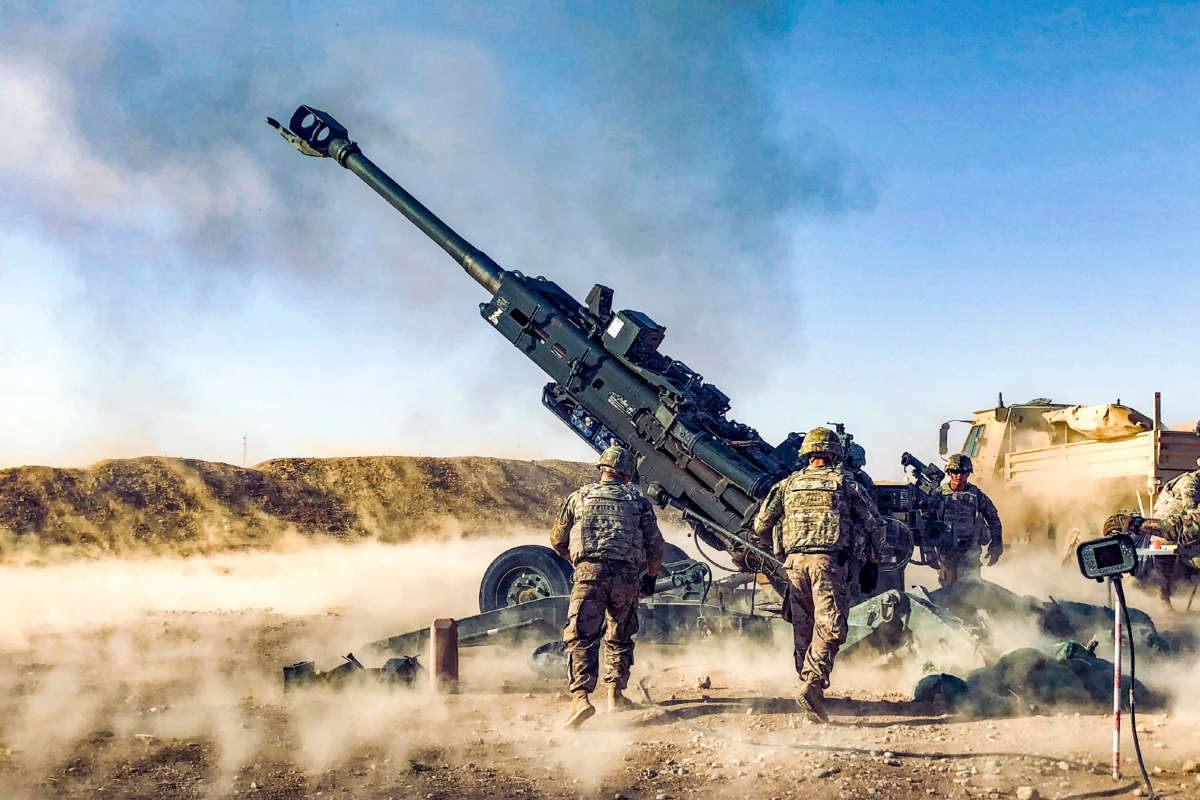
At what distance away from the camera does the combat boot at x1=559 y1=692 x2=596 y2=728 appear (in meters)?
6.04

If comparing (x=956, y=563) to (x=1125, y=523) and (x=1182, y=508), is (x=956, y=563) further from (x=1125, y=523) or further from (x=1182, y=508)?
(x=1125, y=523)

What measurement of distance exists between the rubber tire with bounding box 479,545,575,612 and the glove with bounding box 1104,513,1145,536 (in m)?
4.51

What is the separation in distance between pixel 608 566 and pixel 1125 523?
287 cm

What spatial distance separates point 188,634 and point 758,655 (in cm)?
558

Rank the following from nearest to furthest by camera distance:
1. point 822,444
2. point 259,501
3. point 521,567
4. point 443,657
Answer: point 822,444
point 443,657
point 521,567
point 259,501

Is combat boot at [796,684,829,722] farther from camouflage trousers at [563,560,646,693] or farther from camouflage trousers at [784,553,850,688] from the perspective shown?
camouflage trousers at [563,560,646,693]

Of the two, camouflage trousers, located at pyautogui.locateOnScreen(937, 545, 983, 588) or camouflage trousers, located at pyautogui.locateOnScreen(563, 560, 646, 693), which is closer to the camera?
camouflage trousers, located at pyautogui.locateOnScreen(563, 560, 646, 693)

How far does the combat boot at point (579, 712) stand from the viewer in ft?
19.8

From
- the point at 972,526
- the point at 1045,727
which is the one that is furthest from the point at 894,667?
the point at 972,526

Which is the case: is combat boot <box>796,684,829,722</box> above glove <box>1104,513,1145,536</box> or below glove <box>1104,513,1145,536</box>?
below

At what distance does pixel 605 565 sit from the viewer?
21.2 feet

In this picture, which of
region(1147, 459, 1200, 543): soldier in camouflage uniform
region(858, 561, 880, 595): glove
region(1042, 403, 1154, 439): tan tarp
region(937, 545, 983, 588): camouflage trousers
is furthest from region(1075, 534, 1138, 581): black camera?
region(1042, 403, 1154, 439): tan tarp

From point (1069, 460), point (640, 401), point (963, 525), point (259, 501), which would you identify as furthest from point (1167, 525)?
point (259, 501)

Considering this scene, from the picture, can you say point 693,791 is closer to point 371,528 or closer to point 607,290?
point 607,290
